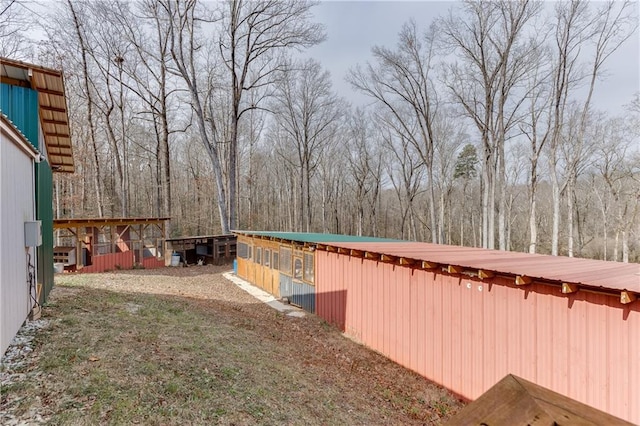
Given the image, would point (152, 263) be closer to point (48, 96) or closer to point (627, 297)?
point (48, 96)

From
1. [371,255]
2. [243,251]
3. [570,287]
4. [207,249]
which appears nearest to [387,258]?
[371,255]

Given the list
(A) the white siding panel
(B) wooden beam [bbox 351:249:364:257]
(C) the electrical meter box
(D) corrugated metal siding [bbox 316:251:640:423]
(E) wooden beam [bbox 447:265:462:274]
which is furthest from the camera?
(B) wooden beam [bbox 351:249:364:257]

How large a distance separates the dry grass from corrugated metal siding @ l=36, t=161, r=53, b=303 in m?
0.52

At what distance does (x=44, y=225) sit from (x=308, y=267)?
7119 millimetres

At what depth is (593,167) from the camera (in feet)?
82.5

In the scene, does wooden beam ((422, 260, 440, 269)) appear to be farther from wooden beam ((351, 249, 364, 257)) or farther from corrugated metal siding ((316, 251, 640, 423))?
wooden beam ((351, 249, 364, 257))

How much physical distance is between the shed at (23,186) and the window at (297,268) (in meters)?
6.87

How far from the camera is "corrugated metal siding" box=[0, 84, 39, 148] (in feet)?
19.7

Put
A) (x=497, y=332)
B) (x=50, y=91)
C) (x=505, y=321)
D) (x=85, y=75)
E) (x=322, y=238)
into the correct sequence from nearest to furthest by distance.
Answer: (x=505, y=321), (x=497, y=332), (x=50, y=91), (x=322, y=238), (x=85, y=75)

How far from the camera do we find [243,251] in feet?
55.3

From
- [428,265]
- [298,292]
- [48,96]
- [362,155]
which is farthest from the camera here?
[362,155]

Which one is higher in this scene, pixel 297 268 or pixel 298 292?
pixel 297 268

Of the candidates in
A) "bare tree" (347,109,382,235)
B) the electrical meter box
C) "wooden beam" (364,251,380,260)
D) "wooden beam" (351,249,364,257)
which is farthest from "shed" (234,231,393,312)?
"bare tree" (347,109,382,235)

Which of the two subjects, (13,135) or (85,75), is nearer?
(13,135)
